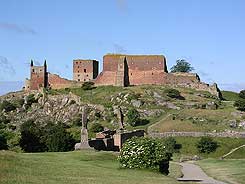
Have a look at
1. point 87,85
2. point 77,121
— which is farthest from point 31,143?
point 87,85

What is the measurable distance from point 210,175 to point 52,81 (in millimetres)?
70456

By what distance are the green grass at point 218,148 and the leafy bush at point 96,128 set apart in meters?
12.1

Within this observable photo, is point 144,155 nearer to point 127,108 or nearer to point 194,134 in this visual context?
point 194,134

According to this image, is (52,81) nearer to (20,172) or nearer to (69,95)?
(69,95)

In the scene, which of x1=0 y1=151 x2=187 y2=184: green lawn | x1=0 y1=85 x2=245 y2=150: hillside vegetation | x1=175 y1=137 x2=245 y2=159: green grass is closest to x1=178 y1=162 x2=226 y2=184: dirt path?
x1=0 y1=151 x2=187 y2=184: green lawn

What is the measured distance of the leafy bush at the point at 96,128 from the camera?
78.1 metres

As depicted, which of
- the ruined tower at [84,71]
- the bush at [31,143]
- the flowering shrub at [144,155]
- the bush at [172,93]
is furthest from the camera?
the ruined tower at [84,71]

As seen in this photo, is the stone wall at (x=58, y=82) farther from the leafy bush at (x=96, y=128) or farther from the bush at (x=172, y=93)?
the leafy bush at (x=96, y=128)

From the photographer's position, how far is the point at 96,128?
79.4m

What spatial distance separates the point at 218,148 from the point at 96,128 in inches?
745

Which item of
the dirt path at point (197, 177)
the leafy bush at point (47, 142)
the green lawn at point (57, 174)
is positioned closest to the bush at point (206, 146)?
the leafy bush at point (47, 142)

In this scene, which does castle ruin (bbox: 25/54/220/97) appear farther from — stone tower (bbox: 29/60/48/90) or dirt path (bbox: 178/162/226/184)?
dirt path (bbox: 178/162/226/184)

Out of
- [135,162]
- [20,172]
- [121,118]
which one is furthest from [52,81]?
[20,172]

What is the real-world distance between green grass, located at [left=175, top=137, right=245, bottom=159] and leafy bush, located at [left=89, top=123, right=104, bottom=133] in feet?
39.6
